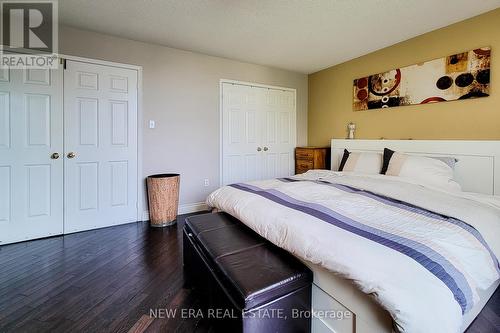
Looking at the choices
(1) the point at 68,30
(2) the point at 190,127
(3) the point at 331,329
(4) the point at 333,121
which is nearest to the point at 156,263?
(3) the point at 331,329

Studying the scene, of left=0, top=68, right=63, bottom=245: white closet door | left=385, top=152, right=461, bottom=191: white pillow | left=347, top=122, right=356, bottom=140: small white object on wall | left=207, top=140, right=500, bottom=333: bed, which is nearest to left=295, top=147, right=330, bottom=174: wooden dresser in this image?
left=347, top=122, right=356, bottom=140: small white object on wall

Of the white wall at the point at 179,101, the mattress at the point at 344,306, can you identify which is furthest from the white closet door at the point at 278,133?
the mattress at the point at 344,306

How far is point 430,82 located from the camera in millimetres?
2879

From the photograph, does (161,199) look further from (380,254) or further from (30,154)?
(380,254)

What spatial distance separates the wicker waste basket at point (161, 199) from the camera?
3.07 meters

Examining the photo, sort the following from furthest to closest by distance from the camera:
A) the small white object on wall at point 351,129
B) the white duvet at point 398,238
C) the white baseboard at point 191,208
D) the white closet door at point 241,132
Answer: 1. the white closet door at point 241,132
2. the small white object on wall at point 351,129
3. the white baseboard at point 191,208
4. the white duvet at point 398,238

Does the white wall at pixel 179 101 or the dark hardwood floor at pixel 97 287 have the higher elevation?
the white wall at pixel 179 101

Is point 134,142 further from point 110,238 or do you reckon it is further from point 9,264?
point 9,264

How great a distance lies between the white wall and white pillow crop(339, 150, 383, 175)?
195cm

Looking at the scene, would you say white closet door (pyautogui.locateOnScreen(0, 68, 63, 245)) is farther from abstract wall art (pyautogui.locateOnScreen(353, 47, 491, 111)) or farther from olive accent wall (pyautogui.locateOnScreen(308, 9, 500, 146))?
abstract wall art (pyautogui.locateOnScreen(353, 47, 491, 111))

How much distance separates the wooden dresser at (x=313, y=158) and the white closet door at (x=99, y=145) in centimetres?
272

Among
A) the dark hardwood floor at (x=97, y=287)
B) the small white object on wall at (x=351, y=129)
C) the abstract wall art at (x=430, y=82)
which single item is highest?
the abstract wall art at (x=430, y=82)

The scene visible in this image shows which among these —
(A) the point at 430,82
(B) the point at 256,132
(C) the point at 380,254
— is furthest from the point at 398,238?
(B) the point at 256,132

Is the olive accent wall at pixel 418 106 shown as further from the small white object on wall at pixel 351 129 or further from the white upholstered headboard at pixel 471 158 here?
the white upholstered headboard at pixel 471 158
